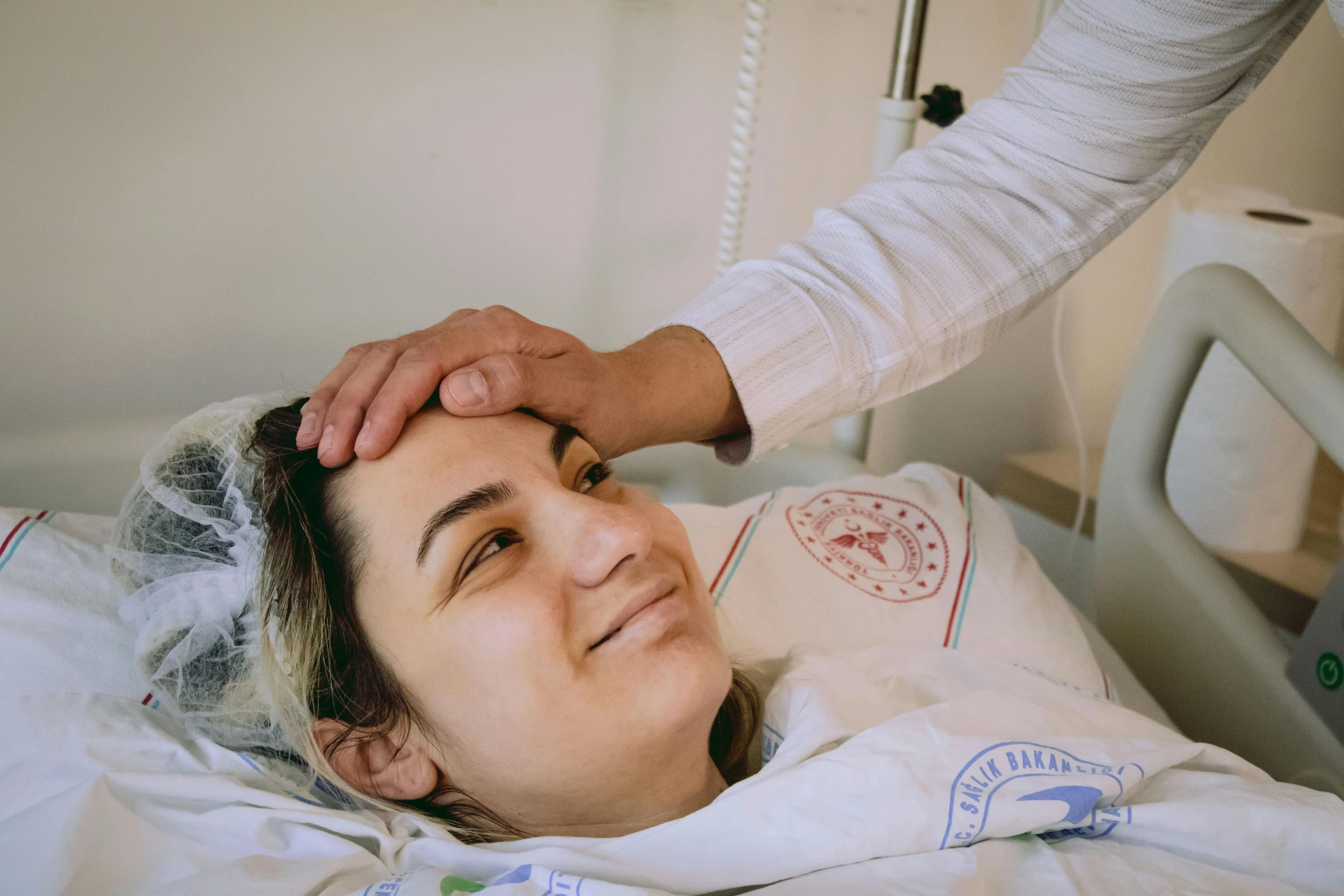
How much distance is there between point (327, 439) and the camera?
3.22ft

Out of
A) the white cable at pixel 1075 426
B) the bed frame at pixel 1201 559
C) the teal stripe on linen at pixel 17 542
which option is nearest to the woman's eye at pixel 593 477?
the teal stripe on linen at pixel 17 542

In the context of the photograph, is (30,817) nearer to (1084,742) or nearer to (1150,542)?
(1084,742)

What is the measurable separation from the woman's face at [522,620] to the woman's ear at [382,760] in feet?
0.08

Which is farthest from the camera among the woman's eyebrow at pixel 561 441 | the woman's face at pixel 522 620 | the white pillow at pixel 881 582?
the white pillow at pixel 881 582

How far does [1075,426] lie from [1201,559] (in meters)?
0.91

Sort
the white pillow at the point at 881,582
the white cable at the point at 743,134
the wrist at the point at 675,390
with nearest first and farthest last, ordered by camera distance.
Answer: the wrist at the point at 675,390, the white pillow at the point at 881,582, the white cable at the point at 743,134

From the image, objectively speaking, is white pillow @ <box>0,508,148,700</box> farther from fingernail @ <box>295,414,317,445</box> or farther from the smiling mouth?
the smiling mouth

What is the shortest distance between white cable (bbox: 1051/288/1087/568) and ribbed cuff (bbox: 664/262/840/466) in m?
0.94

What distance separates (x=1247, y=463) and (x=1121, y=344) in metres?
0.62

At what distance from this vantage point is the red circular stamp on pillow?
1471 millimetres

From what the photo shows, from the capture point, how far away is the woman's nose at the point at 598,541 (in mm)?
985

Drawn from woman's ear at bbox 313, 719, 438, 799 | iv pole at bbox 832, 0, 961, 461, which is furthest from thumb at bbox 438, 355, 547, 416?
iv pole at bbox 832, 0, 961, 461

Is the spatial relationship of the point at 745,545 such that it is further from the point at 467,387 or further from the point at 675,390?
the point at 467,387

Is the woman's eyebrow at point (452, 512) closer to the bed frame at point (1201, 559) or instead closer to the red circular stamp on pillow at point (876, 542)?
the red circular stamp on pillow at point (876, 542)
